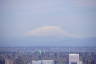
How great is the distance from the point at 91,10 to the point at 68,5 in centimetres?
30

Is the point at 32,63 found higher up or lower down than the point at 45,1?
lower down

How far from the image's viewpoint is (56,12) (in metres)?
3.73

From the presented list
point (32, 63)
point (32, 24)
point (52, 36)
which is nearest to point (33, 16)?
point (32, 24)

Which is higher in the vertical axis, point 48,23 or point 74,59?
point 48,23

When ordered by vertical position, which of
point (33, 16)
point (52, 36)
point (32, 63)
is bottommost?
point (32, 63)

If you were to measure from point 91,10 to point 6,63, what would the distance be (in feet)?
4.17

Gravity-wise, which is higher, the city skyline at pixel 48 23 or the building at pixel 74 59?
the city skyline at pixel 48 23

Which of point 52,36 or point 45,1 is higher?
point 45,1

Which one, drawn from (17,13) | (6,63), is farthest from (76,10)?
(6,63)

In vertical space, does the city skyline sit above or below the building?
above

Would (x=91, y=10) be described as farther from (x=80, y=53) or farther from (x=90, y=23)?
(x=80, y=53)

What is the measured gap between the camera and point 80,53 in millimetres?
3607

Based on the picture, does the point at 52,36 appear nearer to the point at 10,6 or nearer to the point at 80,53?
the point at 80,53

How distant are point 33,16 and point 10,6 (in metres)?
0.32
